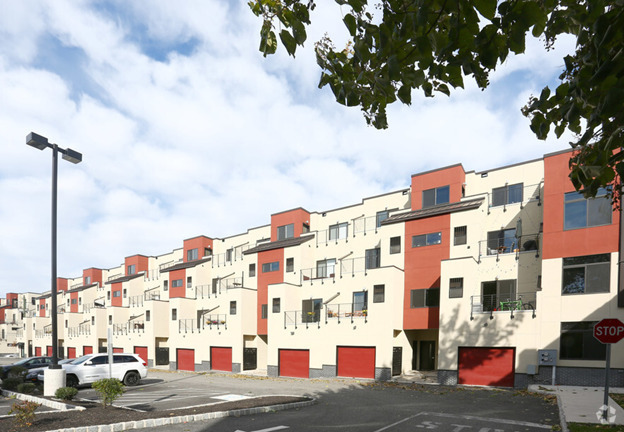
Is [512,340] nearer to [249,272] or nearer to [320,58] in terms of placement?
[320,58]

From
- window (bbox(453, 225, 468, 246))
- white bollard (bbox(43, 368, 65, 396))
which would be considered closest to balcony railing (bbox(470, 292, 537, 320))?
window (bbox(453, 225, 468, 246))

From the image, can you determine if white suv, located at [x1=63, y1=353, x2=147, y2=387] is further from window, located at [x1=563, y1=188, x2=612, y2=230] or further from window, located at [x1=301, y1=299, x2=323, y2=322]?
window, located at [x1=563, y1=188, x2=612, y2=230]

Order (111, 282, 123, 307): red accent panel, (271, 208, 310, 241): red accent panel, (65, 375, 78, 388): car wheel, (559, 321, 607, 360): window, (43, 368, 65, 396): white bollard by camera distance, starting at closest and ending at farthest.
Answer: (43, 368, 65, 396): white bollard, (559, 321, 607, 360): window, (65, 375, 78, 388): car wheel, (271, 208, 310, 241): red accent panel, (111, 282, 123, 307): red accent panel

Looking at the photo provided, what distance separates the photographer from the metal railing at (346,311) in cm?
2769

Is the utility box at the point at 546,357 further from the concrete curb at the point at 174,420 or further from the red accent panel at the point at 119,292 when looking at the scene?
the red accent panel at the point at 119,292

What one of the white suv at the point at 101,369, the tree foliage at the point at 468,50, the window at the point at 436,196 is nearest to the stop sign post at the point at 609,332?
the tree foliage at the point at 468,50

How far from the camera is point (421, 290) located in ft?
88.2

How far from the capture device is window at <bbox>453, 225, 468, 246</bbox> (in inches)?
1022

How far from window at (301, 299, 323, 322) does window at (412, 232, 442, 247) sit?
895 cm

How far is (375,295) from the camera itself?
27.5 meters

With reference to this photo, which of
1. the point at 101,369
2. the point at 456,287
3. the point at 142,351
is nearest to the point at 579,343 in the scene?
the point at 456,287

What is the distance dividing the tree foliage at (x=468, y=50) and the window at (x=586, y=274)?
17584 millimetres

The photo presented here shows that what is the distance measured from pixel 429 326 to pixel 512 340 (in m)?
5.50

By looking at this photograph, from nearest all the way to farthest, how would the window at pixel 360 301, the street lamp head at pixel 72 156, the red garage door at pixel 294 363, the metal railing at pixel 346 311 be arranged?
1. the street lamp head at pixel 72 156
2. the metal railing at pixel 346 311
3. the window at pixel 360 301
4. the red garage door at pixel 294 363
